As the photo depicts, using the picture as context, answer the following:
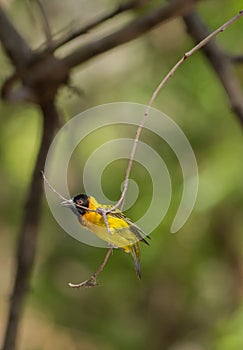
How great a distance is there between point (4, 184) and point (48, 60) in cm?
108

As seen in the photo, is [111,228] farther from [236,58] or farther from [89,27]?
[236,58]

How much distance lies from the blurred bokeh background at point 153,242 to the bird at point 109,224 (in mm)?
713

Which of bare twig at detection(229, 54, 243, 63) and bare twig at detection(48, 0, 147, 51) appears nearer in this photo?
bare twig at detection(48, 0, 147, 51)

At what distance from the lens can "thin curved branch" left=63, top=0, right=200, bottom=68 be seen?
97 cm

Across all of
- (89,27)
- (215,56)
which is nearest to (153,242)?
(215,56)

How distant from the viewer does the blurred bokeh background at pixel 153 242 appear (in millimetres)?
1529

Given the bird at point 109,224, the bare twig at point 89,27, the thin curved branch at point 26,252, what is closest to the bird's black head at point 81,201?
the bird at point 109,224

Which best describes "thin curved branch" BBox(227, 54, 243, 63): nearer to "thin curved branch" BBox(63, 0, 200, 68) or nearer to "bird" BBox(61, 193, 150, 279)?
"thin curved branch" BBox(63, 0, 200, 68)

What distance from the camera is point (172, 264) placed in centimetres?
178

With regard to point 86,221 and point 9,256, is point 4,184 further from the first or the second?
point 86,221

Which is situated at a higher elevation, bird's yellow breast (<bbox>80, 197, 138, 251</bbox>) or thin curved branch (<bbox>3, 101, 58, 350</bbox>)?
thin curved branch (<bbox>3, 101, 58, 350</bbox>)

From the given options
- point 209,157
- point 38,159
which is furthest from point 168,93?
point 38,159

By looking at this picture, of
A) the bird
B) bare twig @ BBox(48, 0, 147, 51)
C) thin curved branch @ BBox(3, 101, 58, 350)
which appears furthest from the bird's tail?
thin curved branch @ BBox(3, 101, 58, 350)

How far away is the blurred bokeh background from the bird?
0.71 meters
